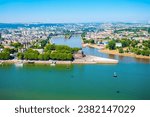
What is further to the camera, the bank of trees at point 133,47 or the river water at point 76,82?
the bank of trees at point 133,47

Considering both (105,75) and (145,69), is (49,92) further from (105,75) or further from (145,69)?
(145,69)

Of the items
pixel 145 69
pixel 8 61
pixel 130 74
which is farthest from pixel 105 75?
pixel 8 61

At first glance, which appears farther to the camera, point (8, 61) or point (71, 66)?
point (8, 61)

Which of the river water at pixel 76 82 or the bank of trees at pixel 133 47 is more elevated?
the river water at pixel 76 82

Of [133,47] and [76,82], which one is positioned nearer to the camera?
[76,82]

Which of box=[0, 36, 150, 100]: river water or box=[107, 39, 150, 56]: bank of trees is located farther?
box=[107, 39, 150, 56]: bank of trees

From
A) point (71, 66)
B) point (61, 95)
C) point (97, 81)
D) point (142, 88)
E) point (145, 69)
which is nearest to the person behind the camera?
point (61, 95)

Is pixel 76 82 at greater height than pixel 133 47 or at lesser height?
greater

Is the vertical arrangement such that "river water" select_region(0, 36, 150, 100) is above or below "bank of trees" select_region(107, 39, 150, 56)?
above
